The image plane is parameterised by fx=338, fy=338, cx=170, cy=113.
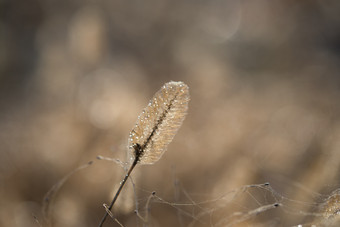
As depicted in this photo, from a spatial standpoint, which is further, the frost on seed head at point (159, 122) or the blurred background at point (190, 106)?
the blurred background at point (190, 106)

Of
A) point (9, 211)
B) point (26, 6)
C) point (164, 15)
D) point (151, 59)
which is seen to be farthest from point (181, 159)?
point (26, 6)

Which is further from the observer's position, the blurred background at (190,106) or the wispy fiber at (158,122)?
the blurred background at (190,106)

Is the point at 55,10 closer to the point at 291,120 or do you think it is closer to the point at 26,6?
the point at 26,6

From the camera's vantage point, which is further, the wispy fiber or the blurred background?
the blurred background

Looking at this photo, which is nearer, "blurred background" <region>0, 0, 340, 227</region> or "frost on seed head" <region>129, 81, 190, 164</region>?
"frost on seed head" <region>129, 81, 190, 164</region>
